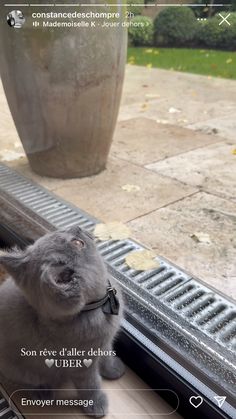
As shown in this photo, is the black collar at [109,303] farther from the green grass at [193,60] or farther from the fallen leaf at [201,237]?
the green grass at [193,60]

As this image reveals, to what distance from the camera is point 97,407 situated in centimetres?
87

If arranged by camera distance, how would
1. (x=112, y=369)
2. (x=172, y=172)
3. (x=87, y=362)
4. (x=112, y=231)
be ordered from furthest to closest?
(x=172, y=172)
(x=112, y=231)
(x=112, y=369)
(x=87, y=362)

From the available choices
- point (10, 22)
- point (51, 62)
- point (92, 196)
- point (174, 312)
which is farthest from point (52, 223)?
point (10, 22)

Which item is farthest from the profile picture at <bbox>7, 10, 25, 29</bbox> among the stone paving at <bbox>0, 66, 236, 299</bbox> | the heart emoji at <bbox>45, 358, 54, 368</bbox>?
the heart emoji at <bbox>45, 358, 54, 368</bbox>

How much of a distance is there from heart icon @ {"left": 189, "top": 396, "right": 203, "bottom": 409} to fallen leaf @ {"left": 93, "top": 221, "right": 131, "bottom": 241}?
0.53m

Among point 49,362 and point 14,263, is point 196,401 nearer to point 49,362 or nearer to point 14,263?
point 49,362

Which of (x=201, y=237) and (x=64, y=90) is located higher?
(x=64, y=90)

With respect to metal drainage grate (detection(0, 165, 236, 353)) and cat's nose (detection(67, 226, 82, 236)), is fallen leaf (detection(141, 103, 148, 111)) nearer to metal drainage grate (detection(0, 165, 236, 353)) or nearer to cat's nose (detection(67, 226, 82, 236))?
metal drainage grate (detection(0, 165, 236, 353))

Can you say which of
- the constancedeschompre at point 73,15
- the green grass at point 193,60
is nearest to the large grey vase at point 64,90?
the constancedeschompre at point 73,15

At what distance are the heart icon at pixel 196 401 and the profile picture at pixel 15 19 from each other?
50.2 inches

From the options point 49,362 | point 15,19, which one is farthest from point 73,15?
point 49,362

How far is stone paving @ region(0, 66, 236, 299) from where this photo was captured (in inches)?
48.6

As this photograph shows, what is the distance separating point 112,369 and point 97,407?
0.10m

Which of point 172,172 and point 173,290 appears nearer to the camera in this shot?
point 173,290
